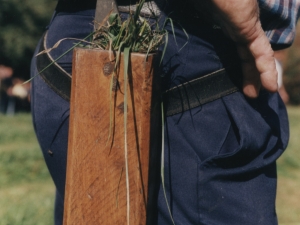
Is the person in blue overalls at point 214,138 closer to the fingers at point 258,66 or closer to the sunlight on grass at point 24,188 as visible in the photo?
the fingers at point 258,66

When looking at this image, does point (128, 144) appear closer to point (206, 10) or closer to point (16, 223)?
point (206, 10)

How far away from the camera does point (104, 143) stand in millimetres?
1209

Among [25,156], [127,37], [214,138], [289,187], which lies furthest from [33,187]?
[127,37]

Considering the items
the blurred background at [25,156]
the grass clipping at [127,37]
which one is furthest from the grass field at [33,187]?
the grass clipping at [127,37]

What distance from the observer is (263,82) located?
1.25 m

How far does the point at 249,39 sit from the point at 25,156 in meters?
4.00

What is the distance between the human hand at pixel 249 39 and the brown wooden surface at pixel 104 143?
0.19 m

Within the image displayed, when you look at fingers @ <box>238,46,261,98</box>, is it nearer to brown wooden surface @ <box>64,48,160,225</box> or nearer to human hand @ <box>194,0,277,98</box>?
human hand @ <box>194,0,277,98</box>

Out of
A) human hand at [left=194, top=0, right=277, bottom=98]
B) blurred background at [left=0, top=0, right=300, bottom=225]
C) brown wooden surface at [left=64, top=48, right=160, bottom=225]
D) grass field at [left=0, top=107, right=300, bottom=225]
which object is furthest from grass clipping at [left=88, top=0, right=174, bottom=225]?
grass field at [left=0, top=107, right=300, bottom=225]

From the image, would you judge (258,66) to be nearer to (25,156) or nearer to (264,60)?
(264,60)

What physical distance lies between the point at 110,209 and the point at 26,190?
292cm

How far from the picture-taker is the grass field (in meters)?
3.21

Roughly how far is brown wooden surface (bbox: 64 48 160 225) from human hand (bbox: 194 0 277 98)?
0.62 feet

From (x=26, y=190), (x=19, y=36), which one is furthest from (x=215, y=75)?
(x=19, y=36)
